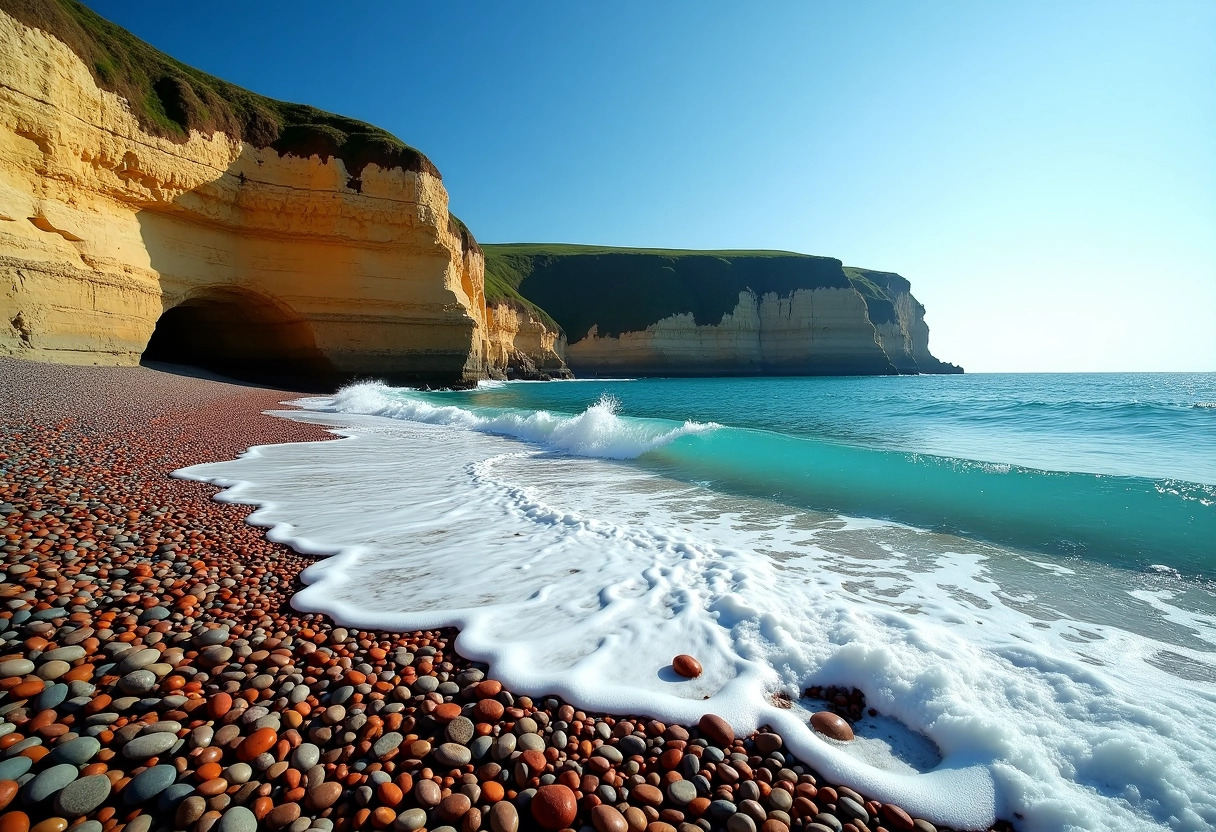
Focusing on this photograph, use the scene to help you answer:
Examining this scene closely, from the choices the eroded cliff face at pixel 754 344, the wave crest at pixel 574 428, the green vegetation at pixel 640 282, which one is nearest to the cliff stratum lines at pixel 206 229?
the wave crest at pixel 574 428

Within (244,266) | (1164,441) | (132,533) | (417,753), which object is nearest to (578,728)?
(417,753)

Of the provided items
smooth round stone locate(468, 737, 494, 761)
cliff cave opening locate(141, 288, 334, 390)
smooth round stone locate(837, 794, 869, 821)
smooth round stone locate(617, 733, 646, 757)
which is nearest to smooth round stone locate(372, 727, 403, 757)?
smooth round stone locate(468, 737, 494, 761)

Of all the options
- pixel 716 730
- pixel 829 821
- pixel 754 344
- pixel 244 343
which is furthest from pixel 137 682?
pixel 754 344

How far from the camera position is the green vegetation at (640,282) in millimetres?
72812

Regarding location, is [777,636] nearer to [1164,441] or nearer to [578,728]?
[578,728]

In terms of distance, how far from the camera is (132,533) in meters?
3.71

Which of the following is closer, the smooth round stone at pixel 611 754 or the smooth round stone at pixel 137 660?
the smooth round stone at pixel 611 754

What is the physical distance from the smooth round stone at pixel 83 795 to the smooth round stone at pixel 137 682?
538 mm

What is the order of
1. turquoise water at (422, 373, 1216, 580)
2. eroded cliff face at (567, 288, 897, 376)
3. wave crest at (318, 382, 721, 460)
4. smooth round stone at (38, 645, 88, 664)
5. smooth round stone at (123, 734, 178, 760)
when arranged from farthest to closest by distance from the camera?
eroded cliff face at (567, 288, 897, 376) < wave crest at (318, 382, 721, 460) < turquoise water at (422, 373, 1216, 580) < smooth round stone at (38, 645, 88, 664) < smooth round stone at (123, 734, 178, 760)

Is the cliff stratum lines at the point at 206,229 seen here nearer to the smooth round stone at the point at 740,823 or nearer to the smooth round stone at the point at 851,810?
the smooth round stone at the point at 740,823

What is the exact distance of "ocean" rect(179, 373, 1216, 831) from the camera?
203 cm

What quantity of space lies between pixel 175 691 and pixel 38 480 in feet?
14.5

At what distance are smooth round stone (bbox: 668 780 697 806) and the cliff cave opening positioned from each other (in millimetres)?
30043

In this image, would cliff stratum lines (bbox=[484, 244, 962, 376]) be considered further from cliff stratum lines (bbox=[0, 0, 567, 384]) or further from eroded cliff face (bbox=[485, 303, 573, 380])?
cliff stratum lines (bbox=[0, 0, 567, 384])
